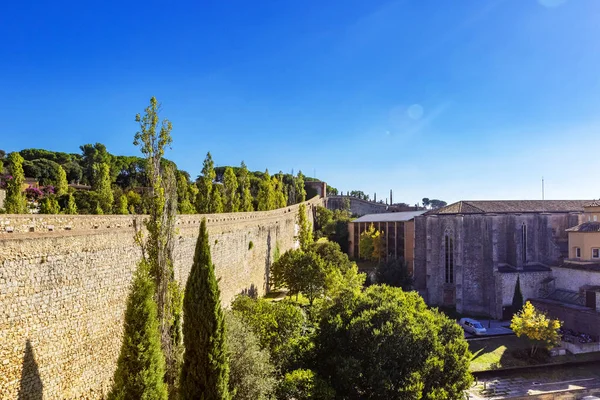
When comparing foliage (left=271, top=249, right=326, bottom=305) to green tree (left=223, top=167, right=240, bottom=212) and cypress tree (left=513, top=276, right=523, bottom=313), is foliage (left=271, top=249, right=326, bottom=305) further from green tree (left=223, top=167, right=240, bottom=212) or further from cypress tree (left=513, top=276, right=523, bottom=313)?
cypress tree (left=513, top=276, right=523, bottom=313)

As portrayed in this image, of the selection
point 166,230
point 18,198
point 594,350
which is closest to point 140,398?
point 166,230

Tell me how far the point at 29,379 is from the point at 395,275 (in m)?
31.5

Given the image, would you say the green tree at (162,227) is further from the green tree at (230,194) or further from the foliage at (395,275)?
the foliage at (395,275)

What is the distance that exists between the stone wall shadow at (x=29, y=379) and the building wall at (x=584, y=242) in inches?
1514

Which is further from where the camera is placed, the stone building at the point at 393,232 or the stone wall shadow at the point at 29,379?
the stone building at the point at 393,232

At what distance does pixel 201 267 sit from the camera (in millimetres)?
11461

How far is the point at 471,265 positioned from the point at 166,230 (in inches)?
1190

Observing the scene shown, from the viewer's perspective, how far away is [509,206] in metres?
39.1

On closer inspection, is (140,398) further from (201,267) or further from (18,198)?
(18,198)

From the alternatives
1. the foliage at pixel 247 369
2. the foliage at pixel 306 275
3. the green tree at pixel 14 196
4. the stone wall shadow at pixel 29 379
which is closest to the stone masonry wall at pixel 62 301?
the stone wall shadow at pixel 29 379

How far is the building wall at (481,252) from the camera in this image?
34188mm

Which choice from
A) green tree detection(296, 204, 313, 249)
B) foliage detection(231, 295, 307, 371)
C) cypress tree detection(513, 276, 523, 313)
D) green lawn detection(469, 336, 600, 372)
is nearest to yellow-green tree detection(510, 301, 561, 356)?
green lawn detection(469, 336, 600, 372)

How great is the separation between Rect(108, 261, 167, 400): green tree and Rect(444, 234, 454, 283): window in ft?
103

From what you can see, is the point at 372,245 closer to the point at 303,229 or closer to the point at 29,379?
the point at 303,229
